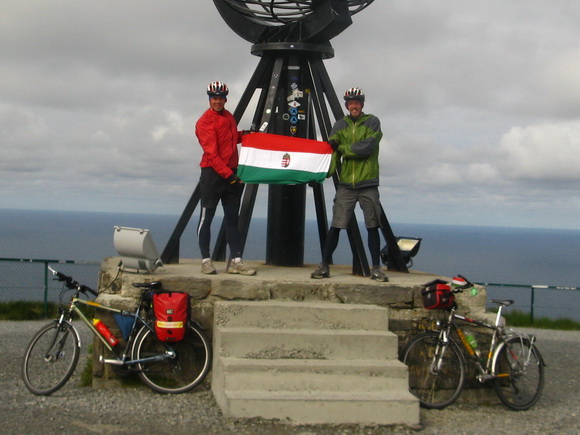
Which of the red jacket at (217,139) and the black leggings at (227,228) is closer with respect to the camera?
the red jacket at (217,139)

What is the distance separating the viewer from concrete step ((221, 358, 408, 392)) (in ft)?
23.5

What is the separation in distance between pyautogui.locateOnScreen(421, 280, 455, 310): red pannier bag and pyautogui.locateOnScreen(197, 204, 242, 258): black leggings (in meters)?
2.09

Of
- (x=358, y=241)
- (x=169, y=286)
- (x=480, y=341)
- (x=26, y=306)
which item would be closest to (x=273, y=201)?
(x=358, y=241)

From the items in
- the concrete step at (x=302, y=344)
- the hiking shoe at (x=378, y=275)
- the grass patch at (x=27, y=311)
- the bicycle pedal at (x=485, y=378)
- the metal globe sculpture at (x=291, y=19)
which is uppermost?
the metal globe sculpture at (x=291, y=19)

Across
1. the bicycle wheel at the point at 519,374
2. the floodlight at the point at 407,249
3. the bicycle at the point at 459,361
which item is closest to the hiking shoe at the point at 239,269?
the bicycle at the point at 459,361

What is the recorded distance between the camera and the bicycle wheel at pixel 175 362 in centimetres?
778

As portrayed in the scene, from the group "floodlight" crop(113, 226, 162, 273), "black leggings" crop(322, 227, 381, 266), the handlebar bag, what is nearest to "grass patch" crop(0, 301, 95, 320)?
"floodlight" crop(113, 226, 162, 273)

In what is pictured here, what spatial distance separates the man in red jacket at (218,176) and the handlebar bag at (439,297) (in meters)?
1.88

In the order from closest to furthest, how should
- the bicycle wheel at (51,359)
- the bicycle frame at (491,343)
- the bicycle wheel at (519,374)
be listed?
the bicycle wheel at (51,359) < the bicycle frame at (491,343) < the bicycle wheel at (519,374)

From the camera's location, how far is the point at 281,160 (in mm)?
9445

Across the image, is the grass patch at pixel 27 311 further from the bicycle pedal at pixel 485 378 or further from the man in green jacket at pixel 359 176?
the bicycle pedal at pixel 485 378

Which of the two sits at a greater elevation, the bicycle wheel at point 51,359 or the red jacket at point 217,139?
the red jacket at point 217,139

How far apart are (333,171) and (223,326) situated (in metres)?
2.41

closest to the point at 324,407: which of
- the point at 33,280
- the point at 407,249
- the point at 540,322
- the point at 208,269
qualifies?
the point at 208,269
